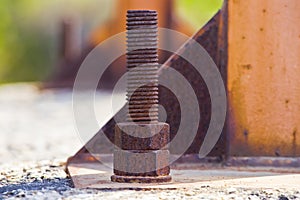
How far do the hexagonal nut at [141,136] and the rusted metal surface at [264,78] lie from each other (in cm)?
57

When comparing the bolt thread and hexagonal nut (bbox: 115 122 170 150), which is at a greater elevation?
the bolt thread

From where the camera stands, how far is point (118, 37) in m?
9.58

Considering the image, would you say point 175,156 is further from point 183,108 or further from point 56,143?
point 56,143

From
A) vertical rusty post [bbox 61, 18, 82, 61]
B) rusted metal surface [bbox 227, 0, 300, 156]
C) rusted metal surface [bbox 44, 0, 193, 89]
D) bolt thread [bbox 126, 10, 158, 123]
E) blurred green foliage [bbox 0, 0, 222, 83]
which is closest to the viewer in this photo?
bolt thread [bbox 126, 10, 158, 123]

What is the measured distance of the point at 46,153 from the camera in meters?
4.29

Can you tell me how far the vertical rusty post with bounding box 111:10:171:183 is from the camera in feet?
8.41

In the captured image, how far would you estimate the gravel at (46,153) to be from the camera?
2328mm

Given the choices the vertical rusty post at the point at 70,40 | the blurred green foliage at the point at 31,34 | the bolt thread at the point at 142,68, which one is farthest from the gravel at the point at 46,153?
the blurred green foliage at the point at 31,34

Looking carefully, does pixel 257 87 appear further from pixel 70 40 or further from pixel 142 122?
pixel 70 40

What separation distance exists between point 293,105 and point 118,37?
6.66m

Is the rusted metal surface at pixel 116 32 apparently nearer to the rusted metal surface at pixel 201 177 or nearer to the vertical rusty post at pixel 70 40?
the vertical rusty post at pixel 70 40

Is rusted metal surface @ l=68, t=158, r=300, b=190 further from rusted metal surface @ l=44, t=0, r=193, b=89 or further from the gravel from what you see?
rusted metal surface @ l=44, t=0, r=193, b=89

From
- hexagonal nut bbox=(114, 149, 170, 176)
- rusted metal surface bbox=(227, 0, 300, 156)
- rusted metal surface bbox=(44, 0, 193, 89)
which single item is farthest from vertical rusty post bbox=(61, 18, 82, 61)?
hexagonal nut bbox=(114, 149, 170, 176)

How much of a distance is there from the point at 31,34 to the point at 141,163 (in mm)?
19600
